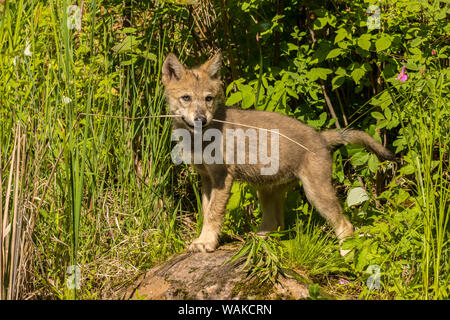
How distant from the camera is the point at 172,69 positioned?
471cm

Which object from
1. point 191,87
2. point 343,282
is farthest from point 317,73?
point 343,282

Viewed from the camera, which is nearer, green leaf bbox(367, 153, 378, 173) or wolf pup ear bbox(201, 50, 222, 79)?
green leaf bbox(367, 153, 378, 173)

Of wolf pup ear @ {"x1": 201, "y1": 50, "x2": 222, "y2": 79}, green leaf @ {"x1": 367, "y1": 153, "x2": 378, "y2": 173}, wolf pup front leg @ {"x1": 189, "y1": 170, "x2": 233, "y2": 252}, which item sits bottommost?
wolf pup front leg @ {"x1": 189, "y1": 170, "x2": 233, "y2": 252}

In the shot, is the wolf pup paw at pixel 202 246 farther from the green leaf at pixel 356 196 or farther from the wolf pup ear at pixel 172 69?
the wolf pup ear at pixel 172 69

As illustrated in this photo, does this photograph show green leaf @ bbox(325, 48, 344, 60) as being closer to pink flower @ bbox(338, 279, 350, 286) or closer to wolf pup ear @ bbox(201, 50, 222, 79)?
wolf pup ear @ bbox(201, 50, 222, 79)

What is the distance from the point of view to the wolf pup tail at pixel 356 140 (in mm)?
4430

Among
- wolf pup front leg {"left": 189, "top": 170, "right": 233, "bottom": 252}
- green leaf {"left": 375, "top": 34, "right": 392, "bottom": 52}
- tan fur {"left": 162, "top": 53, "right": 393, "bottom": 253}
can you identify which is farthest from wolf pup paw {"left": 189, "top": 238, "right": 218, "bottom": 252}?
green leaf {"left": 375, "top": 34, "right": 392, "bottom": 52}

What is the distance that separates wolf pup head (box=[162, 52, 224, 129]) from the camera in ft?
15.0

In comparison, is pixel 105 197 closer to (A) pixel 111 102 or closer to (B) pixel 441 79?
(A) pixel 111 102

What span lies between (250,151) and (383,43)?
135 cm
